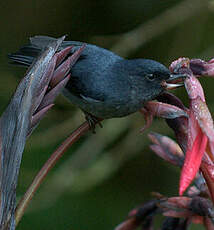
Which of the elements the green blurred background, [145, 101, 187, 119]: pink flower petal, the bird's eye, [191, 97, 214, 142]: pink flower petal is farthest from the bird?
the green blurred background

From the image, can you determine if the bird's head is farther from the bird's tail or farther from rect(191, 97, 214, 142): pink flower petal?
rect(191, 97, 214, 142): pink flower petal

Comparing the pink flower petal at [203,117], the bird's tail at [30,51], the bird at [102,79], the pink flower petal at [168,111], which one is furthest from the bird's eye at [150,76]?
the pink flower petal at [203,117]

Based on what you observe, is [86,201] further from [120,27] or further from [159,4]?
[159,4]

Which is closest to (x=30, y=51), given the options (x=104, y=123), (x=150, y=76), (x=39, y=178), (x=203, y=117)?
(x=150, y=76)

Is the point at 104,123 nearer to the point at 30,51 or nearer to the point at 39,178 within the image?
the point at 30,51

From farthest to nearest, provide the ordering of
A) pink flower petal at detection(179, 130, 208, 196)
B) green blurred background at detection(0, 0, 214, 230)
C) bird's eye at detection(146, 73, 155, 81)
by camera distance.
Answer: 1. green blurred background at detection(0, 0, 214, 230)
2. bird's eye at detection(146, 73, 155, 81)
3. pink flower petal at detection(179, 130, 208, 196)

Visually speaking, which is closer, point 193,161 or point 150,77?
point 193,161
